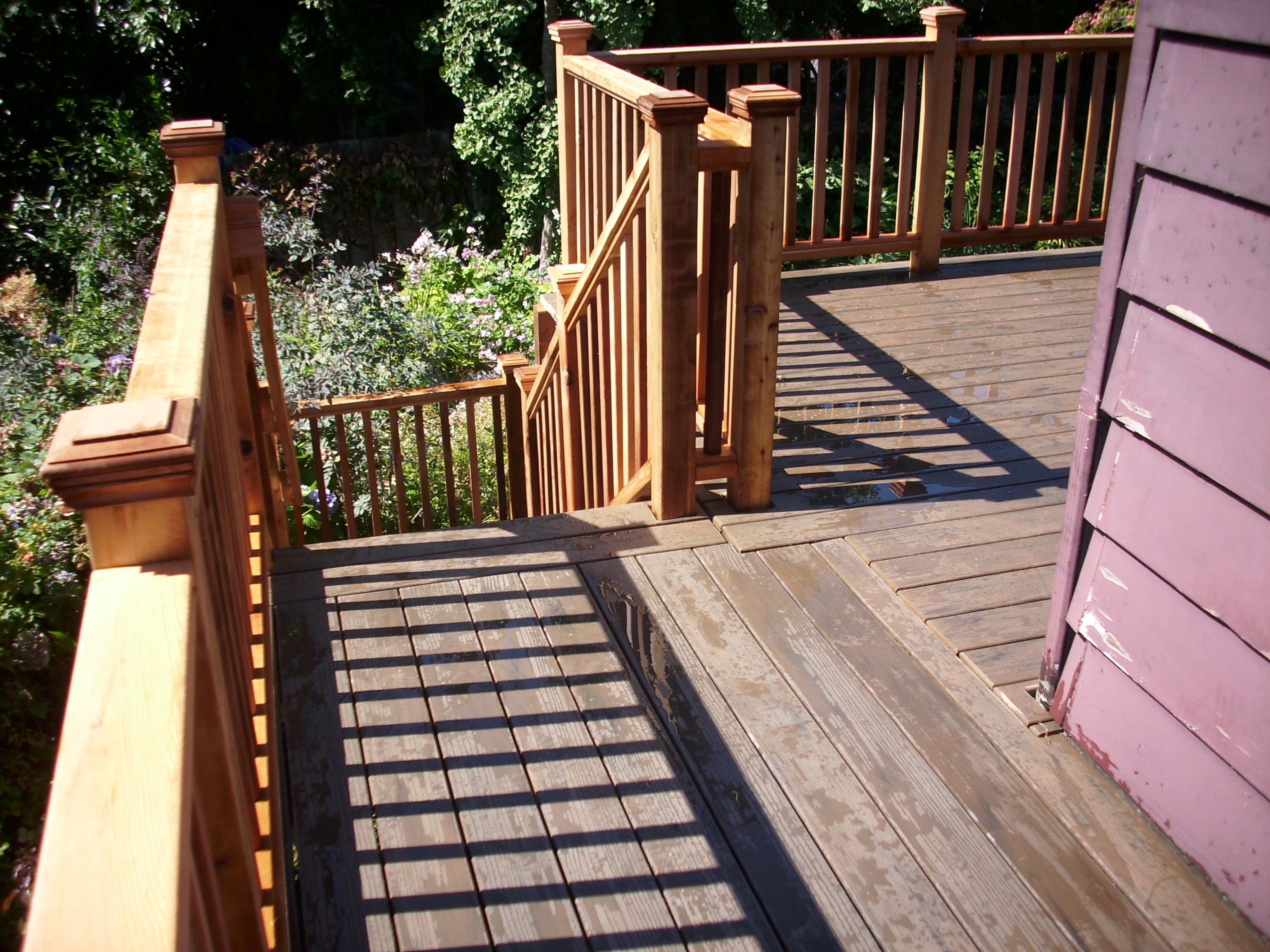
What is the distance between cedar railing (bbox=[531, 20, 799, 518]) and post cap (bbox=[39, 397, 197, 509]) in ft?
6.32

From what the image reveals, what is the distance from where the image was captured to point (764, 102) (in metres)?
2.95

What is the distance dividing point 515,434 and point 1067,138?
2.95 meters

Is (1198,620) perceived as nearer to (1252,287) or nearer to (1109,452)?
(1109,452)

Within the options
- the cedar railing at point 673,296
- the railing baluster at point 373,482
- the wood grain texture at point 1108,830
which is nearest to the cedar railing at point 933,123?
the cedar railing at point 673,296

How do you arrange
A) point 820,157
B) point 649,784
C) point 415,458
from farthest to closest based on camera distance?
point 415,458 → point 820,157 → point 649,784

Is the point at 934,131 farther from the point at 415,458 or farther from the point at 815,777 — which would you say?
the point at 815,777

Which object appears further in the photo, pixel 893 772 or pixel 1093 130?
pixel 1093 130

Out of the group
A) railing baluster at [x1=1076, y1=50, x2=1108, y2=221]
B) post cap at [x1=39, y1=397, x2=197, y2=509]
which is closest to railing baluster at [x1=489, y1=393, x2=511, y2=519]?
railing baluster at [x1=1076, y1=50, x2=1108, y2=221]

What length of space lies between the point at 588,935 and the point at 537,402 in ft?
9.40

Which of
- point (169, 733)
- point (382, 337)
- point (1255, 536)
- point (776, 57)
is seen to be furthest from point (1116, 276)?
point (382, 337)

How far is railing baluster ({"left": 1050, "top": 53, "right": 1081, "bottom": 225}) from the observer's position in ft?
17.1

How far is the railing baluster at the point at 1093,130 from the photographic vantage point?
208 inches

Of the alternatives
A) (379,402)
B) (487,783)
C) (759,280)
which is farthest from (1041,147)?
(487,783)

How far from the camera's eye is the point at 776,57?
5.06m
